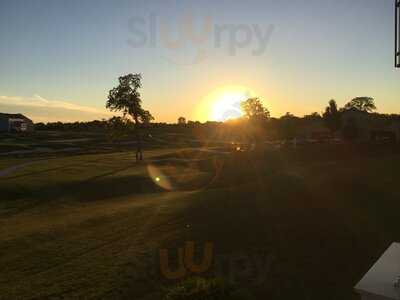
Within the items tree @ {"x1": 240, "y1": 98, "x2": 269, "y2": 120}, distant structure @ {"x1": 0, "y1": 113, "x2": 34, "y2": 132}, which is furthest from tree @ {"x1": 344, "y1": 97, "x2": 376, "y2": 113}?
distant structure @ {"x1": 0, "y1": 113, "x2": 34, "y2": 132}

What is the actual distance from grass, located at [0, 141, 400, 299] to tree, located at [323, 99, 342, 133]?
43598 millimetres

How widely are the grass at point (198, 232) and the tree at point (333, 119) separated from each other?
43598 mm

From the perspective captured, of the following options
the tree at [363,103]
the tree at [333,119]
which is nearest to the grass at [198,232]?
the tree at [333,119]

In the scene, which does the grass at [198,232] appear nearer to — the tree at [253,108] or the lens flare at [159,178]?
the lens flare at [159,178]

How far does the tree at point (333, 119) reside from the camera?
78.5 m

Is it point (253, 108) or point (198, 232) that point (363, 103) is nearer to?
point (253, 108)

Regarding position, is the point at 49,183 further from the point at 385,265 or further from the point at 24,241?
the point at 385,265

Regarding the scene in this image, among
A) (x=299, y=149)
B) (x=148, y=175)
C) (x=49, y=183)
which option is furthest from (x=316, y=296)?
(x=299, y=149)

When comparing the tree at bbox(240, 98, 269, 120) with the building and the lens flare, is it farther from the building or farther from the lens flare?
the lens flare

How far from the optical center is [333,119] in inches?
3120

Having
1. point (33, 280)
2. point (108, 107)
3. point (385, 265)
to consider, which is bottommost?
point (33, 280)

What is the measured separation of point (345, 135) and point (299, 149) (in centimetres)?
2715

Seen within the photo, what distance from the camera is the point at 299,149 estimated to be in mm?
48156

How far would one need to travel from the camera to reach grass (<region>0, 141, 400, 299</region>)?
41.3 feet
